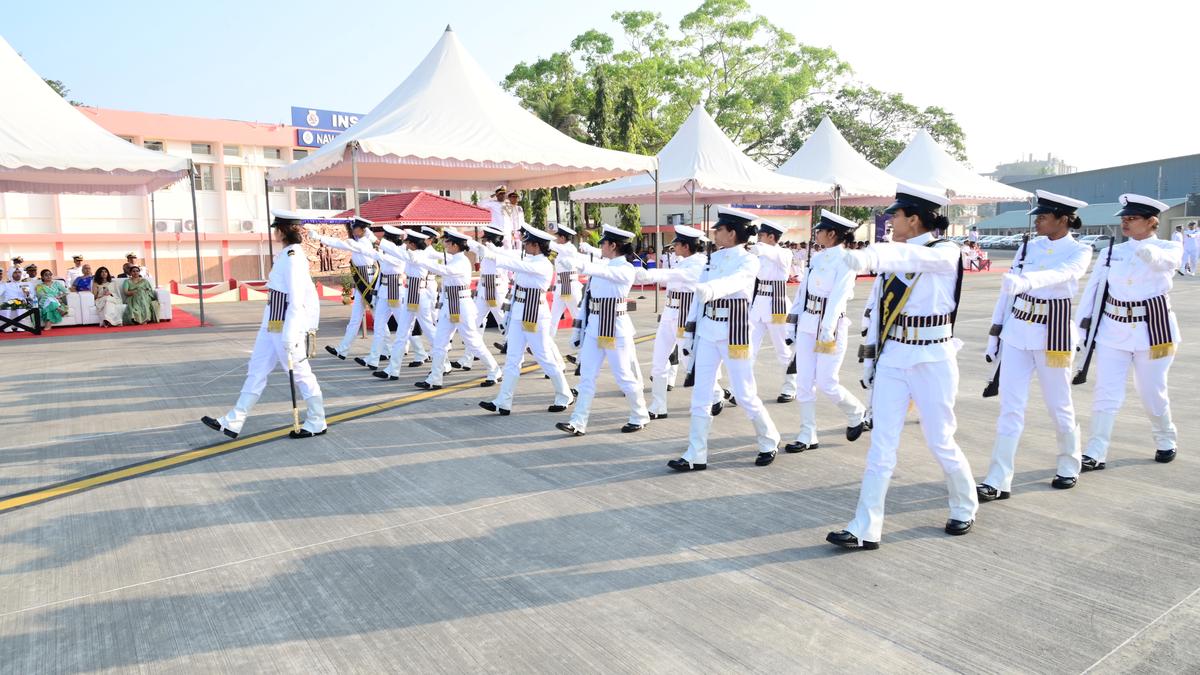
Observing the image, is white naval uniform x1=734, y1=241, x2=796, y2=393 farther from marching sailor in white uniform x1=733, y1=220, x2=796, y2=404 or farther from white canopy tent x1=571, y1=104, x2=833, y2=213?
white canopy tent x1=571, y1=104, x2=833, y2=213

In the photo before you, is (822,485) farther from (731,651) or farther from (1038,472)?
(731,651)

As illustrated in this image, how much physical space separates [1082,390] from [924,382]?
5664 millimetres

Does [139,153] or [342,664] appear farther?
[139,153]

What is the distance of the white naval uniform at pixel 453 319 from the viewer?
9.28 meters

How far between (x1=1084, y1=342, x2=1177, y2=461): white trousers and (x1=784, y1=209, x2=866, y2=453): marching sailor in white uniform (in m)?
1.65

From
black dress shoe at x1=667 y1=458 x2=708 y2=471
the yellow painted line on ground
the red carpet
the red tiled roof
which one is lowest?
the red carpet

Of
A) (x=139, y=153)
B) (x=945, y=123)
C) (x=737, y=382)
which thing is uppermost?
(x=945, y=123)

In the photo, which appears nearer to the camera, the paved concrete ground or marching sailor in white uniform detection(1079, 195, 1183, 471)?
the paved concrete ground

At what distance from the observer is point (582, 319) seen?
757 cm

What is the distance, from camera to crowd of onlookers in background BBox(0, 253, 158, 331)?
15.6m

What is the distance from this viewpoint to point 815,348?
6398 mm

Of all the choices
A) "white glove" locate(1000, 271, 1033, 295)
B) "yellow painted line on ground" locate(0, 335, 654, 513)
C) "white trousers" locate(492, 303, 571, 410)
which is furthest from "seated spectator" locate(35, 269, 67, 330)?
"white glove" locate(1000, 271, 1033, 295)

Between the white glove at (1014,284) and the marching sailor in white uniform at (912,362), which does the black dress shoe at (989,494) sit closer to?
the marching sailor in white uniform at (912,362)

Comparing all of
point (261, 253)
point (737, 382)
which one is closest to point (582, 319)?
point (737, 382)
